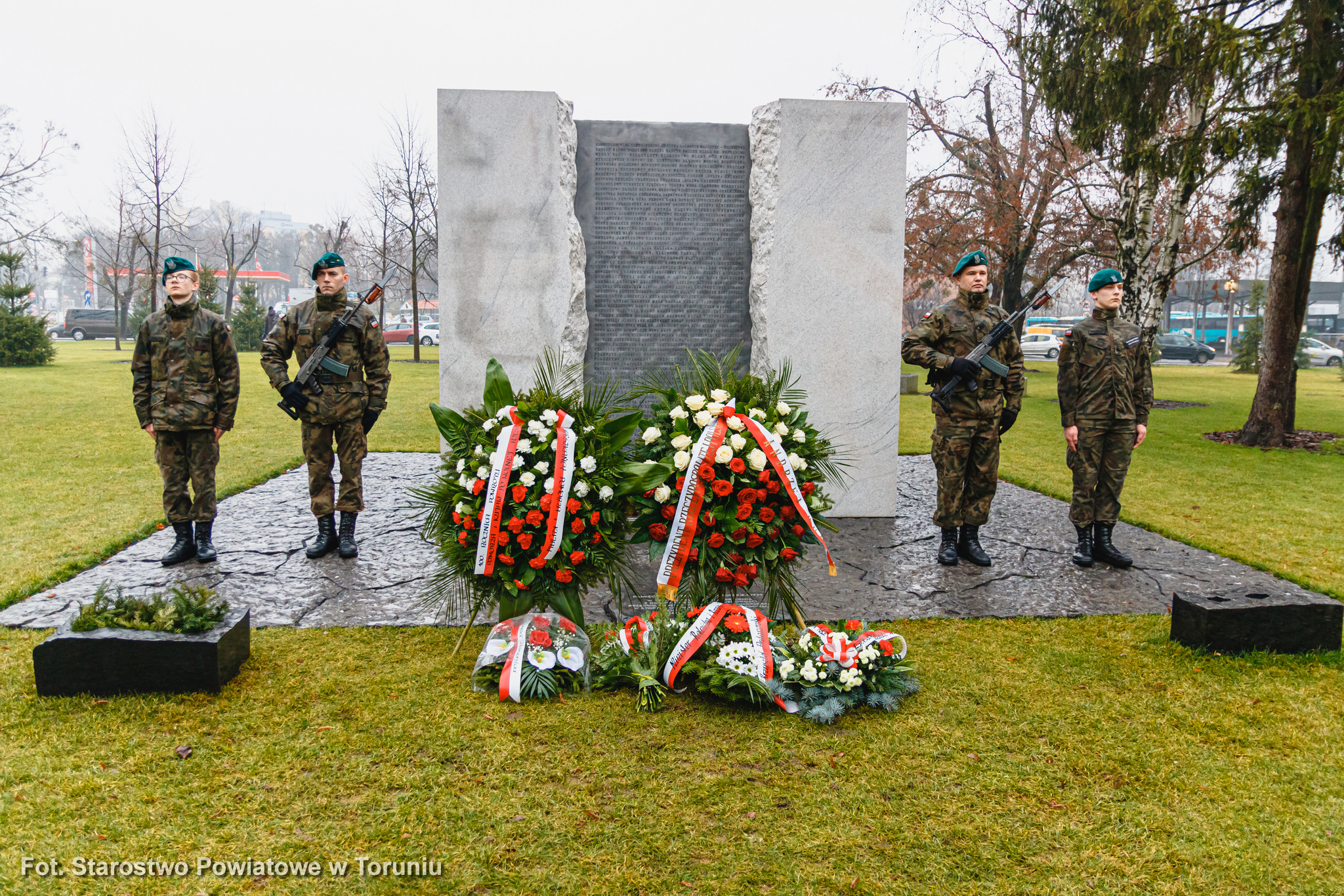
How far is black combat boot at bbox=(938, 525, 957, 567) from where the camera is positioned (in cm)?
578

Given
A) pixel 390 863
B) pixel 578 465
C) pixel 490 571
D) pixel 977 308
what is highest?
pixel 977 308

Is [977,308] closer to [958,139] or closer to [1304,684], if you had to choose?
[1304,684]

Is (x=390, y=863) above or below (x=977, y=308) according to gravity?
below

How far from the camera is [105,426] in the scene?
38.7 feet

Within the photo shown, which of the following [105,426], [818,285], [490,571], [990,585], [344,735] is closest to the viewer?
[344,735]

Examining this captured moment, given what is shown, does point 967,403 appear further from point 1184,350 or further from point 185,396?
point 1184,350

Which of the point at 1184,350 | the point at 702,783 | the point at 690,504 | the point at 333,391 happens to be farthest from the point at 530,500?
the point at 1184,350

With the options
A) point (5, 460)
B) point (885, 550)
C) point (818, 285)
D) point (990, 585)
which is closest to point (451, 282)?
point (818, 285)

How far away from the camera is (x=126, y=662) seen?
11.8ft

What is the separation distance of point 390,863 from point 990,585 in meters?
3.96

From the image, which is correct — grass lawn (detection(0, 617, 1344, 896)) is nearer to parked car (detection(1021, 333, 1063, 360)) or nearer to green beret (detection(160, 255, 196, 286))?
green beret (detection(160, 255, 196, 286))

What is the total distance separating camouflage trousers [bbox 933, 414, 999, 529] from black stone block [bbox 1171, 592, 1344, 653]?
1686mm

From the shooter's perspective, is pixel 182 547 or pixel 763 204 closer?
pixel 182 547

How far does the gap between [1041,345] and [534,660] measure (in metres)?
42.4
